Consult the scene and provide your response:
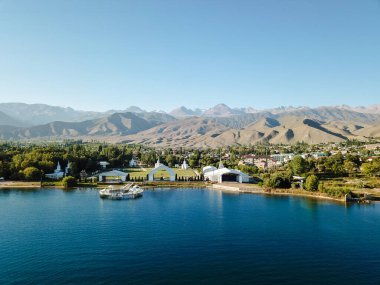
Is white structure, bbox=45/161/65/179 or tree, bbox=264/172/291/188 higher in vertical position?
white structure, bbox=45/161/65/179

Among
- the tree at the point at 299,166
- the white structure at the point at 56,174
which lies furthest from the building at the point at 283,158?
the white structure at the point at 56,174

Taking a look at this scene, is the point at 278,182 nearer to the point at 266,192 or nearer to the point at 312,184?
the point at 266,192

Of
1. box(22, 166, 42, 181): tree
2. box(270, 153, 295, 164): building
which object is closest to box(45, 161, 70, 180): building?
box(22, 166, 42, 181): tree

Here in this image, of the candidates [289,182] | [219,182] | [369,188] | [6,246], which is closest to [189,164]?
[219,182]

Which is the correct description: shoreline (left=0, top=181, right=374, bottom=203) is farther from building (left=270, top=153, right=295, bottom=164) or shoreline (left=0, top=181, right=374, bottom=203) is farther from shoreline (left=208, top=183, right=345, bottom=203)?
building (left=270, top=153, right=295, bottom=164)

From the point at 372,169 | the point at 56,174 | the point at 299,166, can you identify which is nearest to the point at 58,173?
the point at 56,174

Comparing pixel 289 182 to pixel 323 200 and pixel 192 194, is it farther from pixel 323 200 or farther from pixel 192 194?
pixel 192 194

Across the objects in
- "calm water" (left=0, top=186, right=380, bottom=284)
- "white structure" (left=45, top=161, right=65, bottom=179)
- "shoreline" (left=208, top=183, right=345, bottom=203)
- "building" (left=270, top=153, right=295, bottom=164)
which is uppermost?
"building" (left=270, top=153, right=295, bottom=164)
